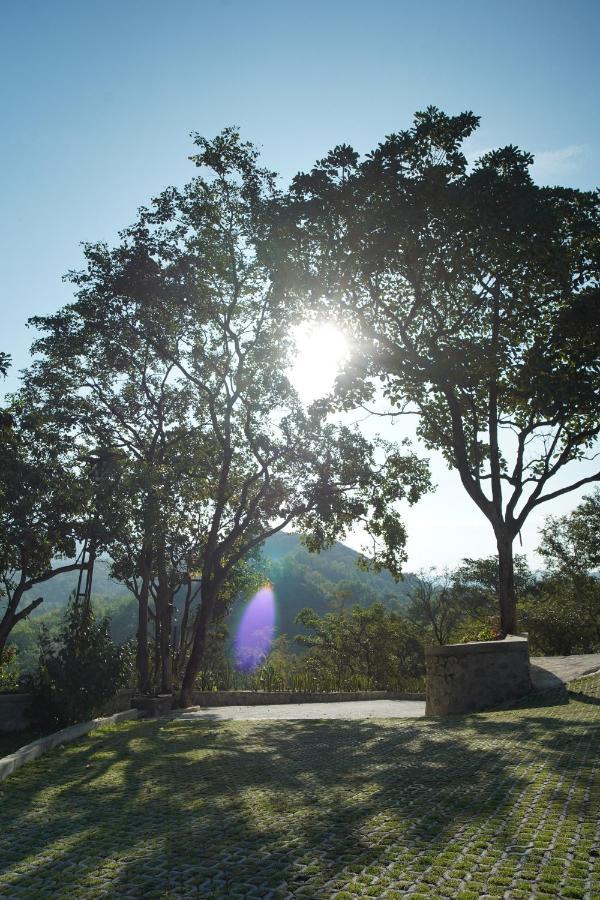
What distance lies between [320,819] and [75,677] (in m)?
6.87

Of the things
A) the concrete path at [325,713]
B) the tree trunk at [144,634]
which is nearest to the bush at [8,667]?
the tree trunk at [144,634]

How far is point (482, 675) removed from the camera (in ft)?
35.6

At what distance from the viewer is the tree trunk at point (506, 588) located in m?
14.5

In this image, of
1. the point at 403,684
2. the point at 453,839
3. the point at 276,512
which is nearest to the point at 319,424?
the point at 276,512

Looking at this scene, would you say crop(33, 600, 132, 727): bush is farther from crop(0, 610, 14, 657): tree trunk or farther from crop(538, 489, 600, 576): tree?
crop(538, 489, 600, 576): tree

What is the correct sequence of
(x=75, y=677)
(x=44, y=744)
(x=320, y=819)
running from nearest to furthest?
1. (x=320, y=819)
2. (x=44, y=744)
3. (x=75, y=677)

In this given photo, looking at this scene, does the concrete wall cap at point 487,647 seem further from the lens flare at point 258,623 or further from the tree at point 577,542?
the lens flare at point 258,623

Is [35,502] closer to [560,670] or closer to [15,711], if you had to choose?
[15,711]

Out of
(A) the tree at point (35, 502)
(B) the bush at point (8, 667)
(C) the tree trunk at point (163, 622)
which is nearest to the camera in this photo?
(A) the tree at point (35, 502)

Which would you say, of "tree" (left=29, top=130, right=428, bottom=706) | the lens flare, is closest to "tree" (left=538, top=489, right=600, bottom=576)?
"tree" (left=29, top=130, right=428, bottom=706)

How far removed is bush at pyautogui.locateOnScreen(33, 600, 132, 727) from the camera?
10.0 metres

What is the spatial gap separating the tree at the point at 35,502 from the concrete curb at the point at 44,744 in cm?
531

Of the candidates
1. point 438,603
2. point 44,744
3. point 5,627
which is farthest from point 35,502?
point 438,603

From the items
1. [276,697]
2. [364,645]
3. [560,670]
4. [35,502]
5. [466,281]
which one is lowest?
[276,697]
